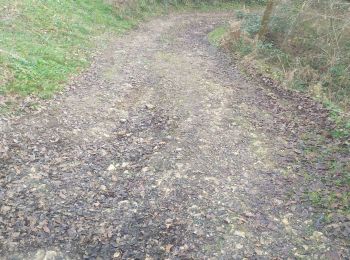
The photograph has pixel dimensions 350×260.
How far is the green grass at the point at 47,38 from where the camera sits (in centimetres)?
910

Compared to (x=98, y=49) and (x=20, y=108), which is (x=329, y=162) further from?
(x=98, y=49)

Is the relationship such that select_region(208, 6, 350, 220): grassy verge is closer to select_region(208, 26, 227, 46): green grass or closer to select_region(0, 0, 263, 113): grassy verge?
select_region(208, 26, 227, 46): green grass

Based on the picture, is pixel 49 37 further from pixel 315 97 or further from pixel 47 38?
pixel 315 97

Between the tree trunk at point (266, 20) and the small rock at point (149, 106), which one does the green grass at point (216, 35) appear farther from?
the small rock at point (149, 106)

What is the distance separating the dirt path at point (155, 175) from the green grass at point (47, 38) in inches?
28.7

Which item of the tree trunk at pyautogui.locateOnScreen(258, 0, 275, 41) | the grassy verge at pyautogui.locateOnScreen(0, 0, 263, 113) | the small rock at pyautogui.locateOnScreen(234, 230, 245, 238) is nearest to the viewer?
the small rock at pyautogui.locateOnScreen(234, 230, 245, 238)

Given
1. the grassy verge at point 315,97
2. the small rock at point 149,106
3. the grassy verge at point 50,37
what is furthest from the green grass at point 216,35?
the small rock at point 149,106

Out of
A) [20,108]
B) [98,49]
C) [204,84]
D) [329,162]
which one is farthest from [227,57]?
[20,108]

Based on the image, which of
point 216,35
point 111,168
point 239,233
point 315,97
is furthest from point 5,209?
point 216,35

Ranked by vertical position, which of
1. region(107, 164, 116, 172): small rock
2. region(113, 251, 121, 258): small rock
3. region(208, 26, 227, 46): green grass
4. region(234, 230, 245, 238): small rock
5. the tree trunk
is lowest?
region(113, 251, 121, 258): small rock

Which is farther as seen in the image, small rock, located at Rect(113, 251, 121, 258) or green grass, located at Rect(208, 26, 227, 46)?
green grass, located at Rect(208, 26, 227, 46)

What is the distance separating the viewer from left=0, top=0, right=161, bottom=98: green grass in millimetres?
9099

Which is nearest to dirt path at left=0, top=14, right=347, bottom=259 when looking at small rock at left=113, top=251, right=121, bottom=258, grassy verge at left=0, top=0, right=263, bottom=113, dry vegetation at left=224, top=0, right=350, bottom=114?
small rock at left=113, top=251, right=121, bottom=258

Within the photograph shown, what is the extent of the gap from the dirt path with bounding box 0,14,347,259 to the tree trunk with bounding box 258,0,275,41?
5.00 m
